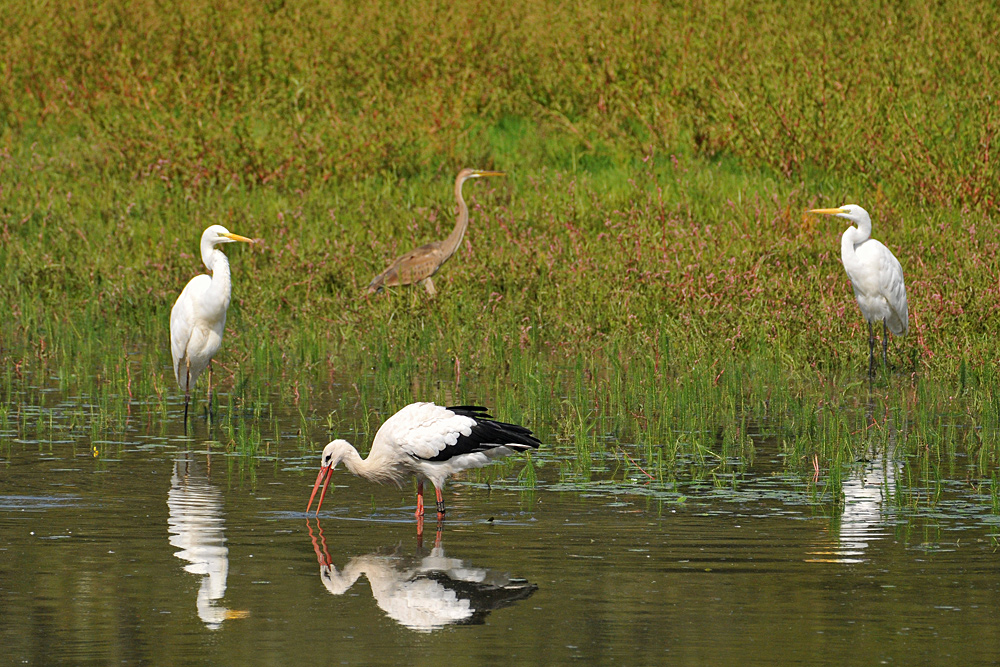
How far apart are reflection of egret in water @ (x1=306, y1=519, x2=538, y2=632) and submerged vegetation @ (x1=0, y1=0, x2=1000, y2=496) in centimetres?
184

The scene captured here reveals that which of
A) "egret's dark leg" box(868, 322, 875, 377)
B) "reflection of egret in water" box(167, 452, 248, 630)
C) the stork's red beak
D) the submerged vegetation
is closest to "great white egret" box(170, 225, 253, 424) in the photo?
the submerged vegetation

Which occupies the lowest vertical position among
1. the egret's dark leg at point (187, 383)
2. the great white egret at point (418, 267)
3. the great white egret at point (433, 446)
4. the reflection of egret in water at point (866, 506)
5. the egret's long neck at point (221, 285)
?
the reflection of egret in water at point (866, 506)

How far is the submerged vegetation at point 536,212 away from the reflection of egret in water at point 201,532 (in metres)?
0.86

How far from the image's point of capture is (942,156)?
58.7 ft

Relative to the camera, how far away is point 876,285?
44.6 feet

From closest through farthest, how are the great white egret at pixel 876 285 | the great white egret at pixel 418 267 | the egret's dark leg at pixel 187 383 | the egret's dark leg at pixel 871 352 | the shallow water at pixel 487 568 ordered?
the shallow water at pixel 487 568
the egret's dark leg at pixel 187 383
the egret's dark leg at pixel 871 352
the great white egret at pixel 876 285
the great white egret at pixel 418 267

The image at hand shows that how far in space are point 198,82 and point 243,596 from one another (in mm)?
16315

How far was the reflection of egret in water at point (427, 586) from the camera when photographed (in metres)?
6.53

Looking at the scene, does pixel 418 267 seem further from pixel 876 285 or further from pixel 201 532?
pixel 201 532

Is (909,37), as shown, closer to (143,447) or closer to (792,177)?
(792,177)

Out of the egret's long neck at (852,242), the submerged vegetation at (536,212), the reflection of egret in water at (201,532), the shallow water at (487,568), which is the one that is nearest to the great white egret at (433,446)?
the shallow water at (487,568)

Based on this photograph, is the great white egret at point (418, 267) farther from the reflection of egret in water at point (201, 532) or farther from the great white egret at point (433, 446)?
the great white egret at point (433, 446)

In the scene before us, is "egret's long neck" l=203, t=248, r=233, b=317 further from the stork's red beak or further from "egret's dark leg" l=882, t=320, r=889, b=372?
"egret's dark leg" l=882, t=320, r=889, b=372

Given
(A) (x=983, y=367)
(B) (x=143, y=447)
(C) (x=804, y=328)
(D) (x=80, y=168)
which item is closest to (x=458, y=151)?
(D) (x=80, y=168)
